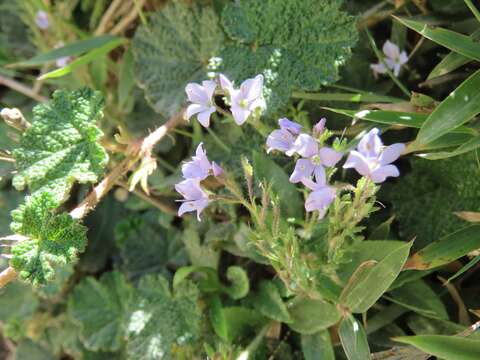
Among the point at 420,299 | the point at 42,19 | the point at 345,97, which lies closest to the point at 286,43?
the point at 345,97

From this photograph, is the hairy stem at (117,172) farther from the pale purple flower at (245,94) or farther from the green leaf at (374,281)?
the green leaf at (374,281)

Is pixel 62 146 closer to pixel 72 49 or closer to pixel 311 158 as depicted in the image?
pixel 72 49

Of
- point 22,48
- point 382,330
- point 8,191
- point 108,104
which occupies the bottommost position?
point 382,330

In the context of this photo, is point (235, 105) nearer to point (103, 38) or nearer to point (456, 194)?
point (456, 194)

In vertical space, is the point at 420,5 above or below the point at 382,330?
above

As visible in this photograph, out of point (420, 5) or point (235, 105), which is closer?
point (235, 105)

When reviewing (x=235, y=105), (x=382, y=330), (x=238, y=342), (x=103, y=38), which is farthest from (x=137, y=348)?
(x=103, y=38)

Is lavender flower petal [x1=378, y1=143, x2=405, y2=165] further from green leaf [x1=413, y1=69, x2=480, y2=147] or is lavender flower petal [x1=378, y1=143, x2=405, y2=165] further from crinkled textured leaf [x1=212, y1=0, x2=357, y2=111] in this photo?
crinkled textured leaf [x1=212, y1=0, x2=357, y2=111]
